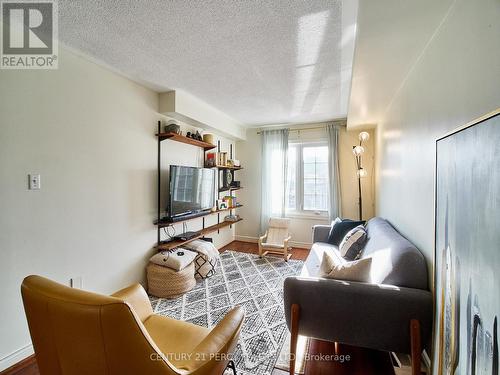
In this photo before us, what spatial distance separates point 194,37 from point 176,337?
2188 mm

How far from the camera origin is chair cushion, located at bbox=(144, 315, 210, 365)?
47.1 inches

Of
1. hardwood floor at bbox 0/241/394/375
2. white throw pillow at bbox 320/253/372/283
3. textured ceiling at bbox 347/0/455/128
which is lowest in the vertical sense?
hardwood floor at bbox 0/241/394/375

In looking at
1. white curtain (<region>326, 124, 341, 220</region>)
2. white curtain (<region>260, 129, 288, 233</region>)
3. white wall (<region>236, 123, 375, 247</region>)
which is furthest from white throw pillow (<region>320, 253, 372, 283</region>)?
white curtain (<region>260, 129, 288, 233</region>)

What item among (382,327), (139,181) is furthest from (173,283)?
(382,327)

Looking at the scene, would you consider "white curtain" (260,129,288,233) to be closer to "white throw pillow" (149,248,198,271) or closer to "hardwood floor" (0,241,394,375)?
"white throw pillow" (149,248,198,271)

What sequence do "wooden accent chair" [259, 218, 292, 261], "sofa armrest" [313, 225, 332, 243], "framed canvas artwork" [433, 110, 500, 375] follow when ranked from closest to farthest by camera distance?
"framed canvas artwork" [433, 110, 500, 375] → "sofa armrest" [313, 225, 332, 243] → "wooden accent chair" [259, 218, 292, 261]

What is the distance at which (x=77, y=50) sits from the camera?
1.96m

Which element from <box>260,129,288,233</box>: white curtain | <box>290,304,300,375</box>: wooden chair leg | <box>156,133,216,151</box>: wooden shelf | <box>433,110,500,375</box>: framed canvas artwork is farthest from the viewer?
<box>260,129,288,233</box>: white curtain

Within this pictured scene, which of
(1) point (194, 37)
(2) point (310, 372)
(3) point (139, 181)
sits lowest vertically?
(2) point (310, 372)

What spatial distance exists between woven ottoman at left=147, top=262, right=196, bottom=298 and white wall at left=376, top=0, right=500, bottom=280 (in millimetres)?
2430

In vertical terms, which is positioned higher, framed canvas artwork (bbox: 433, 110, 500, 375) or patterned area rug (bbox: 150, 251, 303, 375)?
framed canvas artwork (bbox: 433, 110, 500, 375)

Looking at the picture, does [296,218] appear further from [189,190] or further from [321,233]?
[189,190]

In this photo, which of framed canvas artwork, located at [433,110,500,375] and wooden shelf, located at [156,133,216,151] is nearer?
framed canvas artwork, located at [433,110,500,375]

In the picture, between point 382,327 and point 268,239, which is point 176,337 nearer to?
point 382,327
